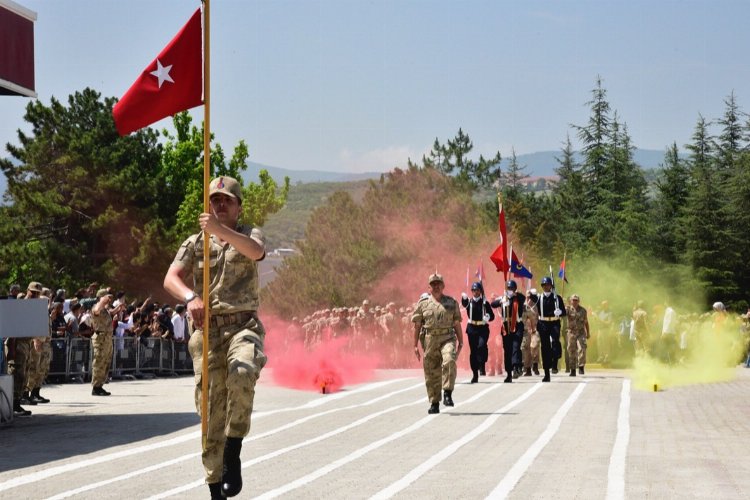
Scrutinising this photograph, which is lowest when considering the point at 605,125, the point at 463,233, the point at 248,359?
the point at 248,359

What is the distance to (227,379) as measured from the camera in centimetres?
934

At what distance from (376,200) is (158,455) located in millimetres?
54124

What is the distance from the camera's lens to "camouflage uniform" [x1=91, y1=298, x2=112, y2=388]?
80.5 feet

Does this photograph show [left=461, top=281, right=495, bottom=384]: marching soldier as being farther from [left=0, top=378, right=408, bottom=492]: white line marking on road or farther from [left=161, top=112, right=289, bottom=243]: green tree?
[left=161, top=112, right=289, bottom=243]: green tree

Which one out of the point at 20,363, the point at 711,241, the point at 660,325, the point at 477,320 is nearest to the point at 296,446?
the point at 20,363

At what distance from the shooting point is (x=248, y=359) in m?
9.30

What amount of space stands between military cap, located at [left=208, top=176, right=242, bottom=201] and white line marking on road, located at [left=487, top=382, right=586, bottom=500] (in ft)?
10.0

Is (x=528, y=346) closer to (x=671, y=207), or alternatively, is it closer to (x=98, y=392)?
(x=98, y=392)

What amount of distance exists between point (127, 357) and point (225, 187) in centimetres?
2309

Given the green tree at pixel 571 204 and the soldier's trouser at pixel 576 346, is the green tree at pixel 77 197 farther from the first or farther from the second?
the soldier's trouser at pixel 576 346

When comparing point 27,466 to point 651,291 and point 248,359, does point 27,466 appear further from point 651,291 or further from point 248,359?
point 651,291

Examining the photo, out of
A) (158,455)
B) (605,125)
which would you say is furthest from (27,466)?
(605,125)

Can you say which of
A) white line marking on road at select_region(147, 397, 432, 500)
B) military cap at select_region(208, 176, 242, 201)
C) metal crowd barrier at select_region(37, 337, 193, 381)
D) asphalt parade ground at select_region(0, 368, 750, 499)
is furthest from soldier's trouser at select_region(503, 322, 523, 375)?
military cap at select_region(208, 176, 242, 201)

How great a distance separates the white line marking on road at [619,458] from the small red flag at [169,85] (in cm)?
439
